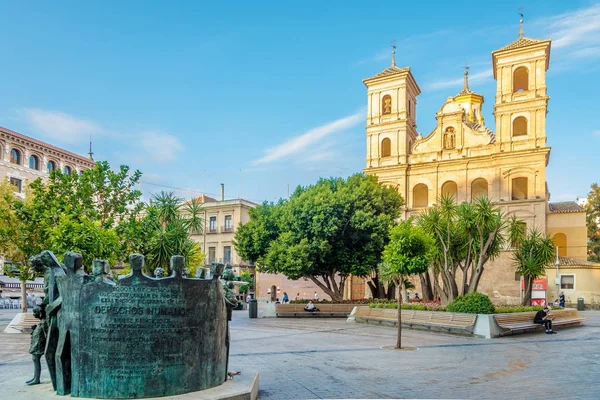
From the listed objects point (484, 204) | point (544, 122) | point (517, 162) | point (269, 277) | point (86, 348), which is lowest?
point (269, 277)

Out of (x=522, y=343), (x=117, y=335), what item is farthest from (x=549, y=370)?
(x=117, y=335)

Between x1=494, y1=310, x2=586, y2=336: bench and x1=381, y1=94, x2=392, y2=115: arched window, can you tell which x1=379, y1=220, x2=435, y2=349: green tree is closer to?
x1=494, y1=310, x2=586, y2=336: bench

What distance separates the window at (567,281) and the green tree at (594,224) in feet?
49.6

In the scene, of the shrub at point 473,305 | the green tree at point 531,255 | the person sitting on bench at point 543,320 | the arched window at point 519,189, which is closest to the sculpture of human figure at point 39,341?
the shrub at point 473,305

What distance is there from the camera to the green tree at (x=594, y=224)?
51.8 meters

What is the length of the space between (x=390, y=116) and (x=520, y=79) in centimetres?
1177

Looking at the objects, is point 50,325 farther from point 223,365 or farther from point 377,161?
point 377,161

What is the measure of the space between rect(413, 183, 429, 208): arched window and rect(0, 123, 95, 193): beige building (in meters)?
30.2

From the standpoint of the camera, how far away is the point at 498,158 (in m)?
43.2

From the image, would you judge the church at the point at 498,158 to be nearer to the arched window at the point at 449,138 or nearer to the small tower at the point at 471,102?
the arched window at the point at 449,138

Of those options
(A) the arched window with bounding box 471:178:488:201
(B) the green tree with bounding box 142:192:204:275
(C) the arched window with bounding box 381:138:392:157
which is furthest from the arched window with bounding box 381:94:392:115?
(B) the green tree with bounding box 142:192:204:275

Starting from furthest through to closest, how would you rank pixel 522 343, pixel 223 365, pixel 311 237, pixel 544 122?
1. pixel 544 122
2. pixel 311 237
3. pixel 522 343
4. pixel 223 365

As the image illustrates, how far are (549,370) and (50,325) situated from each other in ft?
33.3

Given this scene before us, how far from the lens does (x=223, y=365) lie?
7395mm
